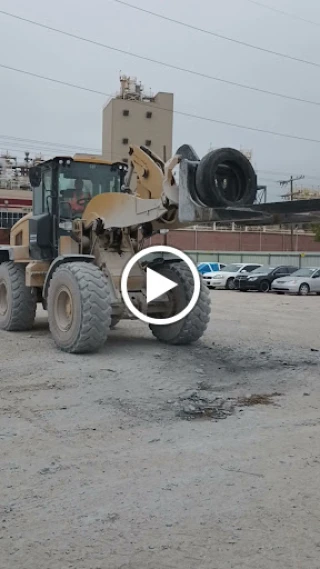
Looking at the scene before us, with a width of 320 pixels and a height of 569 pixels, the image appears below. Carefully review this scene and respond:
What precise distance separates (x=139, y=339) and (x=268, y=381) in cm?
342

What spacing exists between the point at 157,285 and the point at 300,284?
68.5 ft

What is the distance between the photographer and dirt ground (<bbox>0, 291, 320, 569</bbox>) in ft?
12.6

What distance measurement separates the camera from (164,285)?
10.6 m

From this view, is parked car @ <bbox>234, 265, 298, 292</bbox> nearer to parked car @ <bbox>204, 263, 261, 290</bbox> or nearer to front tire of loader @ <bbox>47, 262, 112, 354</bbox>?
parked car @ <bbox>204, 263, 261, 290</bbox>

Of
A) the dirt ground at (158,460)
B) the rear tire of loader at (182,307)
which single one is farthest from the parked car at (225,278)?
the dirt ground at (158,460)

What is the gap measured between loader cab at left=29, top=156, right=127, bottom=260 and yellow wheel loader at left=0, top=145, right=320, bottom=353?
0.02 m

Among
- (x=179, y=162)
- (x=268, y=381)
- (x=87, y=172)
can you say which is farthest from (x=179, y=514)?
(x=87, y=172)

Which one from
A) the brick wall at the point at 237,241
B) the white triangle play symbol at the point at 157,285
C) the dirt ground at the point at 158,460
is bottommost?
the dirt ground at the point at 158,460

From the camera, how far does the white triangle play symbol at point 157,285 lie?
1047 cm

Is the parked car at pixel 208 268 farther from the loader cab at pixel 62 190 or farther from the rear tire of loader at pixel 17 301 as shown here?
the loader cab at pixel 62 190

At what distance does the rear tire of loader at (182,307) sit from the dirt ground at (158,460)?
17.6 inches

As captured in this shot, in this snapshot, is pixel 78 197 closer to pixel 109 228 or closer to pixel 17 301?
pixel 109 228

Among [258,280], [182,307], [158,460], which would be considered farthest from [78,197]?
[258,280]

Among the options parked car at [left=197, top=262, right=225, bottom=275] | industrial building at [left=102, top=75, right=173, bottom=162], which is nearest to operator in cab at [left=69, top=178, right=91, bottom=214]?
parked car at [left=197, top=262, right=225, bottom=275]
